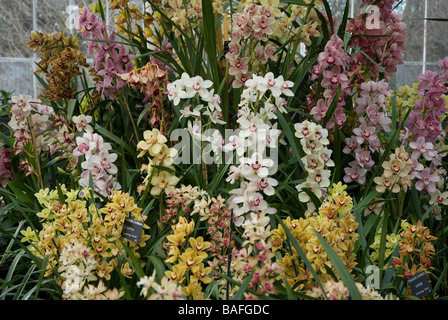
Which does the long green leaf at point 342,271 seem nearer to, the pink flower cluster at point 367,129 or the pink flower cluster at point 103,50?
the pink flower cluster at point 367,129

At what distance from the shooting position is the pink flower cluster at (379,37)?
161 centimetres

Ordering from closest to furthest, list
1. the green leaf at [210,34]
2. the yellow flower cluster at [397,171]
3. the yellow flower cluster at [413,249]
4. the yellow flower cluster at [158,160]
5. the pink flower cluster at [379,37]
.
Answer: the yellow flower cluster at [413,249]
the yellow flower cluster at [158,160]
the yellow flower cluster at [397,171]
the green leaf at [210,34]
the pink flower cluster at [379,37]

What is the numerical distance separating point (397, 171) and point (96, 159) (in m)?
0.89

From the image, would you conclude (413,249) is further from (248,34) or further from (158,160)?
(248,34)

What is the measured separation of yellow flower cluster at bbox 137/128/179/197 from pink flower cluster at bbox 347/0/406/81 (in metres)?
0.79

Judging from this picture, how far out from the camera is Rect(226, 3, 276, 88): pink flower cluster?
142cm

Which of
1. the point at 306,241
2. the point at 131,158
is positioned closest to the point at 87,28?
the point at 131,158

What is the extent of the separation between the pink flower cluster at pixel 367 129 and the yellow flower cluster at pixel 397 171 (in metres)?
0.13

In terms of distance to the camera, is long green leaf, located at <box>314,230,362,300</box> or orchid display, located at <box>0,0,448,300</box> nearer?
long green leaf, located at <box>314,230,362,300</box>

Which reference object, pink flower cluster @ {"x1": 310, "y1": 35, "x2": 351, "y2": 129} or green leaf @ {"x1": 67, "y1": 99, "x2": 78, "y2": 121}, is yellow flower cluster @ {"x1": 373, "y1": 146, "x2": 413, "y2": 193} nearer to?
pink flower cluster @ {"x1": 310, "y1": 35, "x2": 351, "y2": 129}

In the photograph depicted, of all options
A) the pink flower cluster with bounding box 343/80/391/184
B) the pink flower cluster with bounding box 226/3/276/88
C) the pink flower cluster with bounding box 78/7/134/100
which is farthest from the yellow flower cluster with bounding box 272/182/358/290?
the pink flower cluster with bounding box 78/7/134/100

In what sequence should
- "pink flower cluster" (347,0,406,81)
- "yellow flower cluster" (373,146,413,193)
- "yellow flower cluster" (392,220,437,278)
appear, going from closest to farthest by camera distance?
"yellow flower cluster" (392,220,437,278) → "yellow flower cluster" (373,146,413,193) → "pink flower cluster" (347,0,406,81)

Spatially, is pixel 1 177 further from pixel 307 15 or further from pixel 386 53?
pixel 386 53

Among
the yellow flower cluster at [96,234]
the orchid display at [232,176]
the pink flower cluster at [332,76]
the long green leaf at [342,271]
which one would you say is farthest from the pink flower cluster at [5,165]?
the long green leaf at [342,271]
